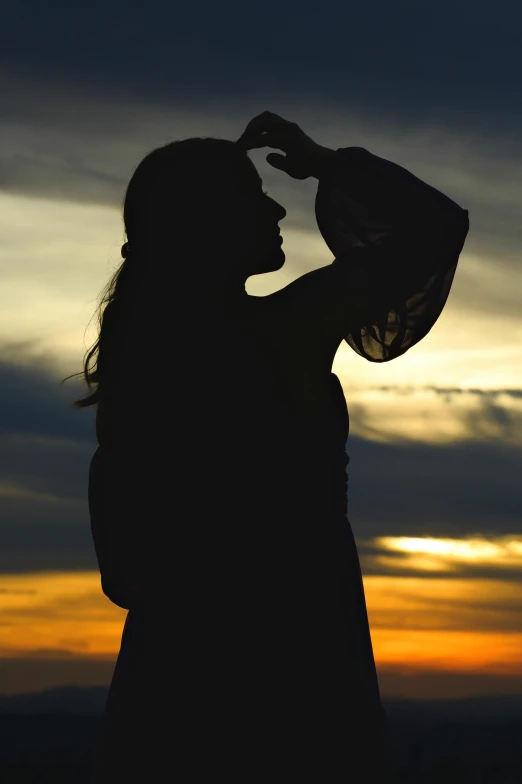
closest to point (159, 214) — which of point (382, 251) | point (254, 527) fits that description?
point (382, 251)

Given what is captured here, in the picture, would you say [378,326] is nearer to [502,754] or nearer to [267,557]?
[267,557]

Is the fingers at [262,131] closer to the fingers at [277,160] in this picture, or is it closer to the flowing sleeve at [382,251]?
the fingers at [277,160]

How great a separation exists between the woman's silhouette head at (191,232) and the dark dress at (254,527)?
0.09m

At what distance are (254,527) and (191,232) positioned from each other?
1051 millimetres

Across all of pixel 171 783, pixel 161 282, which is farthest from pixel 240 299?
pixel 171 783

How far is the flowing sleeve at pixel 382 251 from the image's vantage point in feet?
13.3

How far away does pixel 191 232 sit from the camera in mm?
4188

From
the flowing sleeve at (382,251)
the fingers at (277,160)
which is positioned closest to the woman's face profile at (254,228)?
the fingers at (277,160)

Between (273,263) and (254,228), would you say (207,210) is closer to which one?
(254,228)

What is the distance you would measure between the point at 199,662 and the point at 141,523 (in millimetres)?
512

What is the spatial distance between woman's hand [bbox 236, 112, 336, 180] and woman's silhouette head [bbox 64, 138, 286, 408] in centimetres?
7

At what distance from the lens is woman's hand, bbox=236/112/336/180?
4191 mm

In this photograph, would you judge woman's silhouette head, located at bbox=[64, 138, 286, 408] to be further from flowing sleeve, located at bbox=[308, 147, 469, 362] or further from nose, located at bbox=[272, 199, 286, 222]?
flowing sleeve, located at bbox=[308, 147, 469, 362]

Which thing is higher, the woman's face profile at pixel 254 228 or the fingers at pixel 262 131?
the fingers at pixel 262 131
